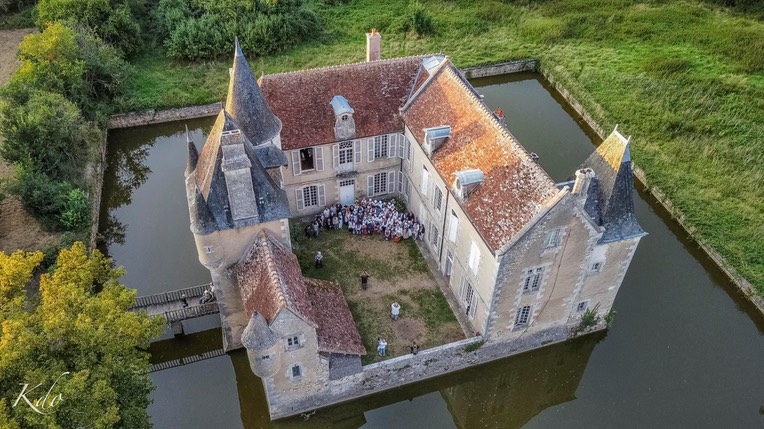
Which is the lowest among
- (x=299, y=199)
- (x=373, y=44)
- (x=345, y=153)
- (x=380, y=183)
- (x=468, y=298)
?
(x=468, y=298)

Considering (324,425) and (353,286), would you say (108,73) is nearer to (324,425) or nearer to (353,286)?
(353,286)

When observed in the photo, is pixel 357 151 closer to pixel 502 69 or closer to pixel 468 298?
pixel 468 298

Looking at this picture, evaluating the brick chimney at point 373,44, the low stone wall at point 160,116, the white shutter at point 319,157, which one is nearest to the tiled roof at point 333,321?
the white shutter at point 319,157

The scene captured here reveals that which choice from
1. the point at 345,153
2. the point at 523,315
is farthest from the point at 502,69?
the point at 523,315

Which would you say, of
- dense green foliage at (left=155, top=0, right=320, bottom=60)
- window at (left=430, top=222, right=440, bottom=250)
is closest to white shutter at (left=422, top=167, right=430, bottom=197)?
window at (left=430, top=222, right=440, bottom=250)

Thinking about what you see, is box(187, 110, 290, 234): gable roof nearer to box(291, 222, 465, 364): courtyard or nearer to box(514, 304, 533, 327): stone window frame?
box(291, 222, 465, 364): courtyard

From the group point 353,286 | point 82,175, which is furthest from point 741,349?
point 82,175

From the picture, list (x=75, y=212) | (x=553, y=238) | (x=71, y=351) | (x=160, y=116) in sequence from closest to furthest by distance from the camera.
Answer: (x=71, y=351)
(x=553, y=238)
(x=75, y=212)
(x=160, y=116)

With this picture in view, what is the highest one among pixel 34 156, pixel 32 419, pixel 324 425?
pixel 32 419
